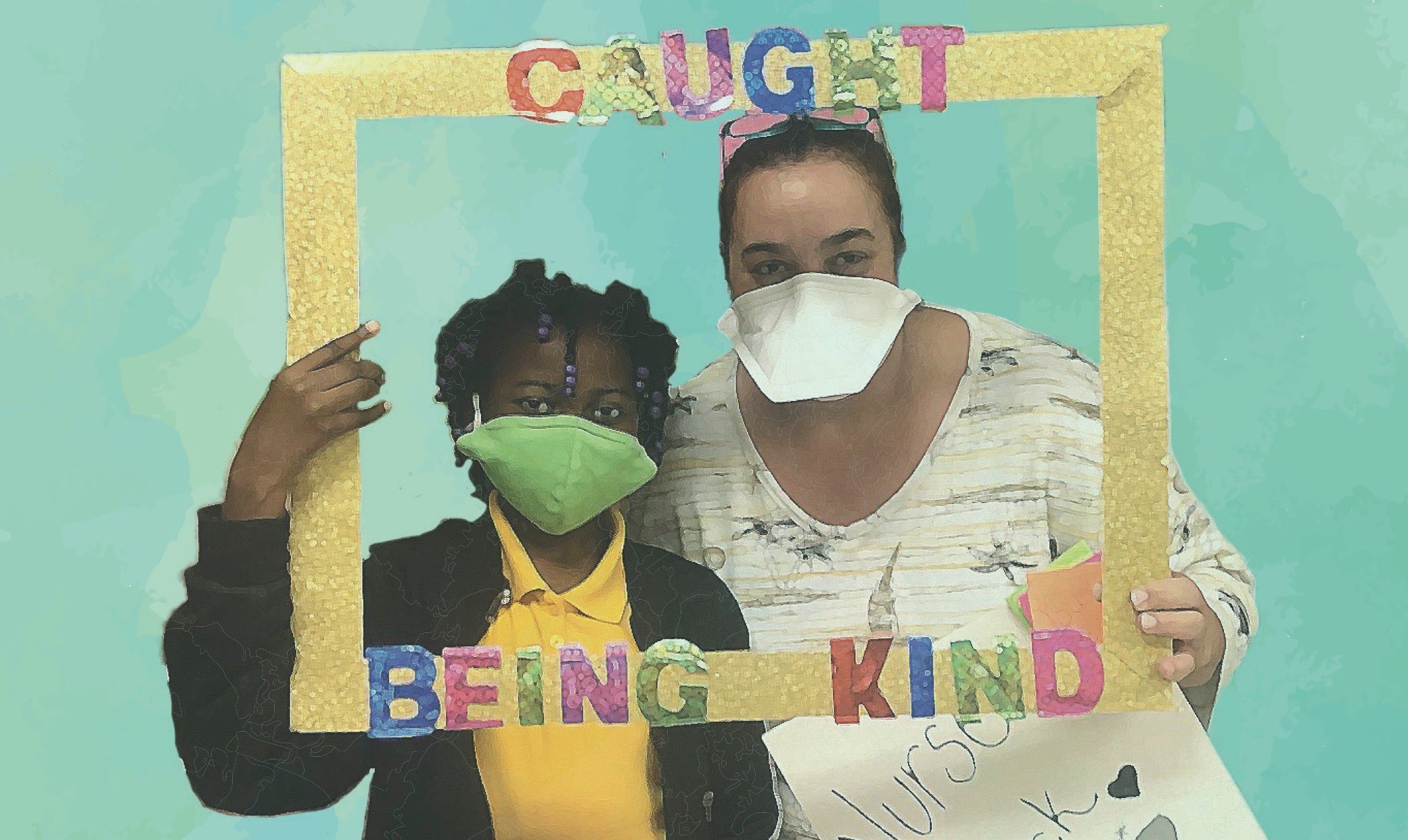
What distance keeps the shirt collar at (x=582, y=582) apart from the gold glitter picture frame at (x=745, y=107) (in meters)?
0.09

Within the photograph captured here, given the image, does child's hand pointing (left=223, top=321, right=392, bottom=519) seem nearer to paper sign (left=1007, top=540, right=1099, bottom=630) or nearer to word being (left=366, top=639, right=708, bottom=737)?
word being (left=366, top=639, right=708, bottom=737)

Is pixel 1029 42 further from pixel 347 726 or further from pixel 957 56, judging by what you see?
pixel 347 726

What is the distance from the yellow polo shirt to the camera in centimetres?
93

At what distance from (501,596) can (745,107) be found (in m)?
0.39

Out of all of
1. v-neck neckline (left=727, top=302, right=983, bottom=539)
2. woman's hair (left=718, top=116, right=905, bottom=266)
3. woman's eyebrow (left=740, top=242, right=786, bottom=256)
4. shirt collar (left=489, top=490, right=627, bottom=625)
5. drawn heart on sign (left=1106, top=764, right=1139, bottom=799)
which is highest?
woman's hair (left=718, top=116, right=905, bottom=266)

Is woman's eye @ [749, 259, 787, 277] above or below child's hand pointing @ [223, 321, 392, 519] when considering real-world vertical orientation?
above

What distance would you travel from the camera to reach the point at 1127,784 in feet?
3.19

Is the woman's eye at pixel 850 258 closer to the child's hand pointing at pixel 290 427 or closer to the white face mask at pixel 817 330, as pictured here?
the white face mask at pixel 817 330

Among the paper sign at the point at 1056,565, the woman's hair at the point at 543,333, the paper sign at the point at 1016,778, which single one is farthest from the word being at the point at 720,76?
the paper sign at the point at 1016,778

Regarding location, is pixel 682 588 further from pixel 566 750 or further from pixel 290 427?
pixel 290 427

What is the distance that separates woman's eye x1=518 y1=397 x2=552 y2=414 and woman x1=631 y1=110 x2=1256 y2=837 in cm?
10

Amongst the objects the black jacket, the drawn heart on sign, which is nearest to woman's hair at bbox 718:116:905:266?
the black jacket

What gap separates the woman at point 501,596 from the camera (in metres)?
0.91

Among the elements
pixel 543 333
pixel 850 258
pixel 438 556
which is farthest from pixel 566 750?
pixel 850 258
